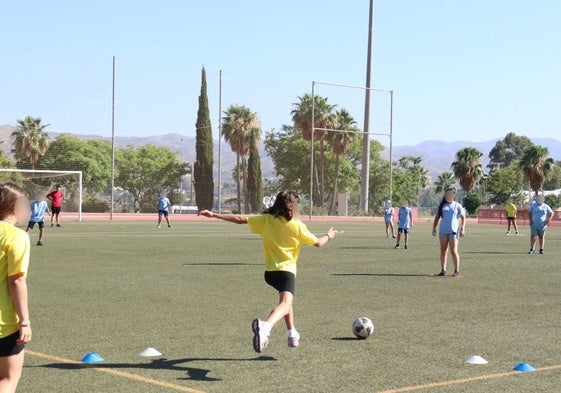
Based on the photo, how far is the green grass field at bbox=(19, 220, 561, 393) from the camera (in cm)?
791

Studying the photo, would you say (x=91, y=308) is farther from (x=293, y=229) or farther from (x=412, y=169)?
(x=412, y=169)

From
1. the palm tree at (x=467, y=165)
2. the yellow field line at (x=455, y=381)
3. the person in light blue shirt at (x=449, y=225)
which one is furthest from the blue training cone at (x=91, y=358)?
the palm tree at (x=467, y=165)

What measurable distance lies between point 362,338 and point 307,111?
264 feet

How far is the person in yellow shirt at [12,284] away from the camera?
17.1 feet

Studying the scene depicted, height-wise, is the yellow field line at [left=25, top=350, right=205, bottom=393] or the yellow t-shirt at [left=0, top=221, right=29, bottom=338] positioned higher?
the yellow t-shirt at [left=0, top=221, right=29, bottom=338]

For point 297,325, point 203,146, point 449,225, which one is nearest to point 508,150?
point 203,146

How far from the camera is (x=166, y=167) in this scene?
107m

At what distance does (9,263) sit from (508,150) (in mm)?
166434

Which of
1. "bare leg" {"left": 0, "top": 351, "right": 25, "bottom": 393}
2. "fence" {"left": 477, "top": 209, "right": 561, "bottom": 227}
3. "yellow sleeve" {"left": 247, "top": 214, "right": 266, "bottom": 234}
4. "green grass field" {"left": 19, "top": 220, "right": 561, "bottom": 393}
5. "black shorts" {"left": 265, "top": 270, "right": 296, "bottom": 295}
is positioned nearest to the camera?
"bare leg" {"left": 0, "top": 351, "right": 25, "bottom": 393}

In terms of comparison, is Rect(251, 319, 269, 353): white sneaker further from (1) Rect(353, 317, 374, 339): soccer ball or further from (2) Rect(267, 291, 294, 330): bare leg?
(1) Rect(353, 317, 374, 339): soccer ball

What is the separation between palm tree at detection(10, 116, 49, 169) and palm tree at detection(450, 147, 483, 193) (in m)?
42.8

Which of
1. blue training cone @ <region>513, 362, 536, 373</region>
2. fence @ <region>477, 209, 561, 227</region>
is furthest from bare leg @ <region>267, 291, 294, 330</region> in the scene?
fence @ <region>477, 209, 561, 227</region>

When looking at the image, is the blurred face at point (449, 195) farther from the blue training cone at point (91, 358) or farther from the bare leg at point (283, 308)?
the blue training cone at point (91, 358)

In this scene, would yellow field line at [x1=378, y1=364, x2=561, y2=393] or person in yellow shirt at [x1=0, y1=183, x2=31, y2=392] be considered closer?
person in yellow shirt at [x1=0, y1=183, x2=31, y2=392]
